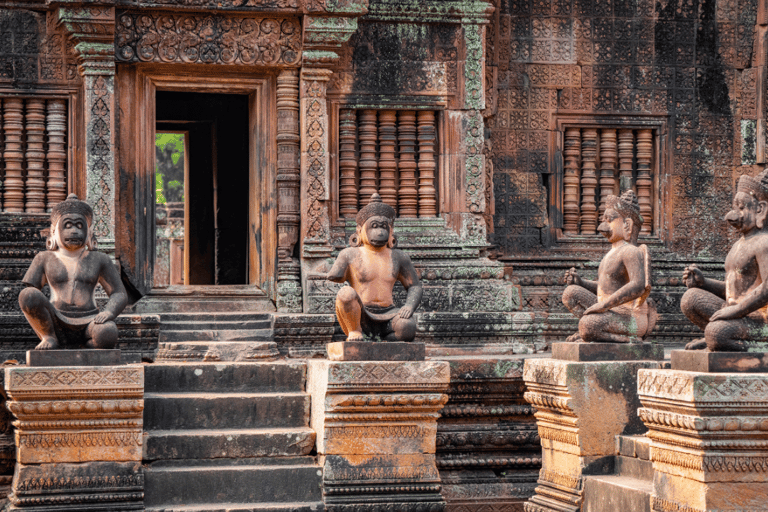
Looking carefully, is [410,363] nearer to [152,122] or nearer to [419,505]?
[419,505]

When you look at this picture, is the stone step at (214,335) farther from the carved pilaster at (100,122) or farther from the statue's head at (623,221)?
the statue's head at (623,221)

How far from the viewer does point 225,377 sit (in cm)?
816

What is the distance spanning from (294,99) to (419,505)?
432 centimetres

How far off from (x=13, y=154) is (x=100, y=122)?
874 mm

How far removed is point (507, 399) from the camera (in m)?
8.70

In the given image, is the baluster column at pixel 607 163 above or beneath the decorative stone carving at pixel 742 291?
above

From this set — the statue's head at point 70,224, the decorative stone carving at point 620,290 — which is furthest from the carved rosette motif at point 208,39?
the decorative stone carving at point 620,290

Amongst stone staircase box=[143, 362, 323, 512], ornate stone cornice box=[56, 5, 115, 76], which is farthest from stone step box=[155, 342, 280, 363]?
ornate stone cornice box=[56, 5, 115, 76]

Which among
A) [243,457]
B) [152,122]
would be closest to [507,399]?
[243,457]

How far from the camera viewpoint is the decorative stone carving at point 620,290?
7215 mm

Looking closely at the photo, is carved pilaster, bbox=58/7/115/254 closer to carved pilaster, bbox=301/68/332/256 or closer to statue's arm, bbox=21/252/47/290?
carved pilaster, bbox=301/68/332/256

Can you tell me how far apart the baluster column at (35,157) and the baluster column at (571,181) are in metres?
5.24

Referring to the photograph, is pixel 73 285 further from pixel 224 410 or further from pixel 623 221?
pixel 623 221

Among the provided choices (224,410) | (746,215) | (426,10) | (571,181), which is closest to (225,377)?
(224,410)
